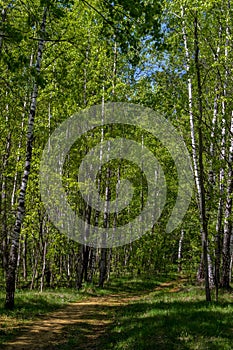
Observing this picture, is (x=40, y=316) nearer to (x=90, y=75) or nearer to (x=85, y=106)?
(x=85, y=106)

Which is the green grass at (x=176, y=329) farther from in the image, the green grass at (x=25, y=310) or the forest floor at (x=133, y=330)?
the green grass at (x=25, y=310)

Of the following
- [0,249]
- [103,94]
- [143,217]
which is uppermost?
[103,94]

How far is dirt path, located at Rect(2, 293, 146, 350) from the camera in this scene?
9828 mm

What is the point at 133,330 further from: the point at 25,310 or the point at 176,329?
the point at 25,310

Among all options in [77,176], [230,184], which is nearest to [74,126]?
[77,176]

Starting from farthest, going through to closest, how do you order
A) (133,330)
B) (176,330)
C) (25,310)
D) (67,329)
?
(25,310), (67,329), (133,330), (176,330)

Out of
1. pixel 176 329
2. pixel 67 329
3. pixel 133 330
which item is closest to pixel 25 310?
pixel 67 329

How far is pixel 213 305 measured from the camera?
13.2 metres

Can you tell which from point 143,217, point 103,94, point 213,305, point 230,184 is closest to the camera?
point 213,305

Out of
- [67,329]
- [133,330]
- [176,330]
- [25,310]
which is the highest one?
[176,330]

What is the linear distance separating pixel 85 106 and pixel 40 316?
1408cm

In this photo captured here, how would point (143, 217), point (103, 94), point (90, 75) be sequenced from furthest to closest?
point (143, 217)
point (90, 75)
point (103, 94)

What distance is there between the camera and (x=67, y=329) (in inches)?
471

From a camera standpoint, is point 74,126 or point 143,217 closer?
point 74,126
